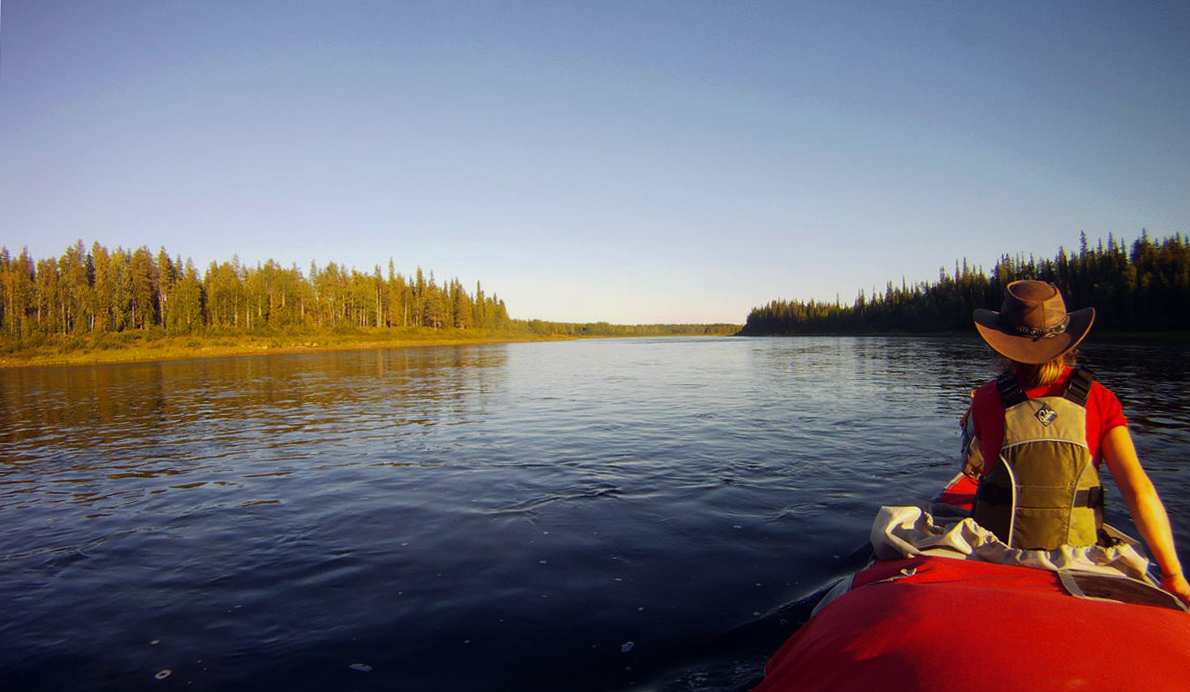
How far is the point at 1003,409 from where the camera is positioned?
13.4 ft

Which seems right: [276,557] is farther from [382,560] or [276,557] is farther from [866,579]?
[866,579]

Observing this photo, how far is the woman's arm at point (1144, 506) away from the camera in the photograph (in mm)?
3330

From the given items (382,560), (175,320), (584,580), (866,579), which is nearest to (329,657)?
(382,560)

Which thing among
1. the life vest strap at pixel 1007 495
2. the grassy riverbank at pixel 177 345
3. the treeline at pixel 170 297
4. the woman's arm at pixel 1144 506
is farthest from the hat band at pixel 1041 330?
the treeline at pixel 170 297

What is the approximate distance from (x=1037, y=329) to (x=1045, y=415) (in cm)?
58

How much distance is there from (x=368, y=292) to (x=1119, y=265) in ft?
462

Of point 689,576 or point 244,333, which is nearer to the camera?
point 689,576

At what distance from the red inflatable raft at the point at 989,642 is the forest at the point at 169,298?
9614 centimetres

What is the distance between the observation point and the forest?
86.8 m

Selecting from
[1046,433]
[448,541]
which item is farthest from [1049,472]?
[448,541]

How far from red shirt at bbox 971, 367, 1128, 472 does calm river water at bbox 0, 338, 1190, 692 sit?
2509 millimetres

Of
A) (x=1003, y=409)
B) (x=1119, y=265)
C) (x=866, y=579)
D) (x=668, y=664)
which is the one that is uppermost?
(x=1119, y=265)

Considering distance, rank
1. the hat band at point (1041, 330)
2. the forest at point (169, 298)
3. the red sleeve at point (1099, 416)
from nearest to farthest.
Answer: the red sleeve at point (1099, 416) → the hat band at point (1041, 330) → the forest at point (169, 298)

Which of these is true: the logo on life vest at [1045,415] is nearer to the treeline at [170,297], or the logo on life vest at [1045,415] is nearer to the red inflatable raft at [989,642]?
the red inflatable raft at [989,642]
